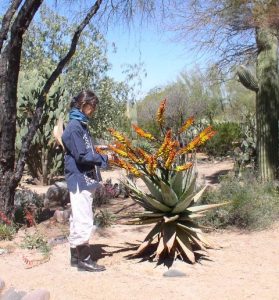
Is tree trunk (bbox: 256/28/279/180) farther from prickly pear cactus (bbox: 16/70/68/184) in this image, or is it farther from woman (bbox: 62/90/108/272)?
prickly pear cactus (bbox: 16/70/68/184)

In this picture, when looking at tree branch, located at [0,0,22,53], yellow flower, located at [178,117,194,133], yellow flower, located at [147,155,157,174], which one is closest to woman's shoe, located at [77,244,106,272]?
yellow flower, located at [147,155,157,174]

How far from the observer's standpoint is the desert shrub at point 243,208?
695cm

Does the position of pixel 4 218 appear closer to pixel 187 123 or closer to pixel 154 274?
pixel 154 274

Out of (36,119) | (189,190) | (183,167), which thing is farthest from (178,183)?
(36,119)

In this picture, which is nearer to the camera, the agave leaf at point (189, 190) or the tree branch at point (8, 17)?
the agave leaf at point (189, 190)

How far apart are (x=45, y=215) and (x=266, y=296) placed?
4243 mm

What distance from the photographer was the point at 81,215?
525 cm

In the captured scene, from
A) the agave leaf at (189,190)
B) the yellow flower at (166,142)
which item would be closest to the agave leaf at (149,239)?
the agave leaf at (189,190)

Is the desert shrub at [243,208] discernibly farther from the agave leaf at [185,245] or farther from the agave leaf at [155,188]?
the agave leaf at [155,188]

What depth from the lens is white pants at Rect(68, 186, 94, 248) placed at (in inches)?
207

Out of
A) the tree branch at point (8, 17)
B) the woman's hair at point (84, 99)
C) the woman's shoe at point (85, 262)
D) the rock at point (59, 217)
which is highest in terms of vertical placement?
the tree branch at point (8, 17)

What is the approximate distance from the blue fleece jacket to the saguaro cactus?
4.74 m

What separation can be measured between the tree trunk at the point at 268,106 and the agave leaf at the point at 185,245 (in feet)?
13.5

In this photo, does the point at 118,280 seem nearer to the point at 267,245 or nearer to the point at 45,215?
the point at 267,245
